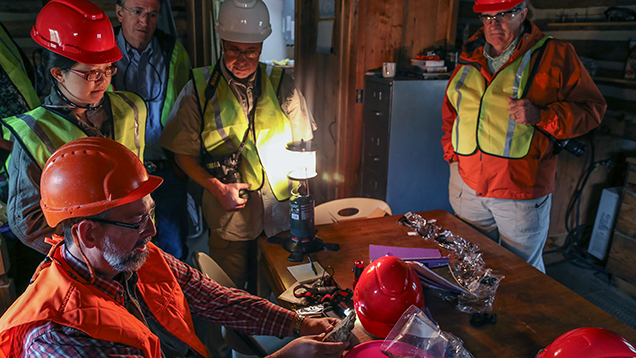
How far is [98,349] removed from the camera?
41.2 inches

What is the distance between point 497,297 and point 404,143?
1914 millimetres

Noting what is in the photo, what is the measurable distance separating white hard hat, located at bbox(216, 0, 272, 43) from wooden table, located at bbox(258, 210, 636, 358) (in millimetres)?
1046

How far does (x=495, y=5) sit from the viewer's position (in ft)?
7.15

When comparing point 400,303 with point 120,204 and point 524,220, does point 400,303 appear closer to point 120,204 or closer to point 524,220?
point 120,204

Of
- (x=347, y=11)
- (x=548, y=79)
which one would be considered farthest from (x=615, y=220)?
(x=347, y=11)

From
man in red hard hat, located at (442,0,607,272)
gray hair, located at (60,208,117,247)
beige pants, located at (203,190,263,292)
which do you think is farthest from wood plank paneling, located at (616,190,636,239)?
gray hair, located at (60,208,117,247)

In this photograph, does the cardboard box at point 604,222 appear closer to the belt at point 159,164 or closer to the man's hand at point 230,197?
the man's hand at point 230,197

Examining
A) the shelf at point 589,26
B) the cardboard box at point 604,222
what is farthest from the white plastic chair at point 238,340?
the shelf at point 589,26

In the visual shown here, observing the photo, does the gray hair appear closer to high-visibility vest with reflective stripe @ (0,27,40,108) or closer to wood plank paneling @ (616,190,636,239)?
high-visibility vest with reflective stripe @ (0,27,40,108)

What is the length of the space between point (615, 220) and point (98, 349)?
3.64 meters

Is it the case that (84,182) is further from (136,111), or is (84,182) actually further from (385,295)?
(136,111)

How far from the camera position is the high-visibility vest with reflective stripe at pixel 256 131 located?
2254 mm

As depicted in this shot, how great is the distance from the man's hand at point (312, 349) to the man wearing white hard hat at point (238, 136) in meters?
1.03

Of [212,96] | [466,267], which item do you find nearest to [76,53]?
[212,96]
